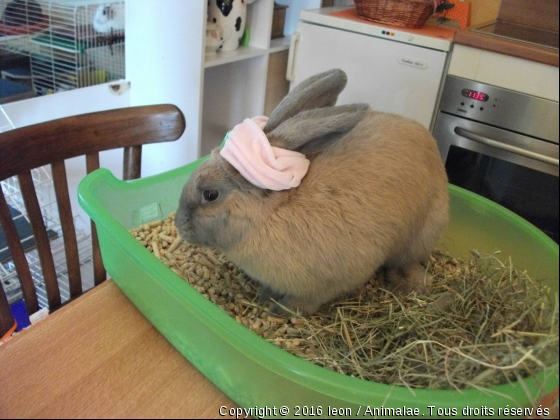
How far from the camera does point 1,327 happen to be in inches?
36.0

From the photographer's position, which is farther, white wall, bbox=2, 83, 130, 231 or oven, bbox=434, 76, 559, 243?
white wall, bbox=2, 83, 130, 231

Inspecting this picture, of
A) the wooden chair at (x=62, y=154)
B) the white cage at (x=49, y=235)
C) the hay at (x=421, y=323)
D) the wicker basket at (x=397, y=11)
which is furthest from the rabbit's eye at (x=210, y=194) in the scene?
the wicker basket at (x=397, y=11)

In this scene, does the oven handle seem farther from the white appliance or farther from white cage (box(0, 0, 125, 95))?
white cage (box(0, 0, 125, 95))

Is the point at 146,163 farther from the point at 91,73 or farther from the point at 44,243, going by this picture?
the point at 44,243

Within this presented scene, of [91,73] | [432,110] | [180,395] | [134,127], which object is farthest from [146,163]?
[180,395]

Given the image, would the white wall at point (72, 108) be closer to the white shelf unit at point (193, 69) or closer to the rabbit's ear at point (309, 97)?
the white shelf unit at point (193, 69)

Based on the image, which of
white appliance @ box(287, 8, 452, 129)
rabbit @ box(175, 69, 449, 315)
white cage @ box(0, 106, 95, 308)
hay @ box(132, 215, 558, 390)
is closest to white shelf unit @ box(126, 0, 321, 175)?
white appliance @ box(287, 8, 452, 129)

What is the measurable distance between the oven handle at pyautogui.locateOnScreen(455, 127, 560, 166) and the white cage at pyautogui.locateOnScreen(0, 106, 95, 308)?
3.20 feet

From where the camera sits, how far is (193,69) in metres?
1.38

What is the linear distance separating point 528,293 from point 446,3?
27.1 inches

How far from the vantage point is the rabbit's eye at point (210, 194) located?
0.74m

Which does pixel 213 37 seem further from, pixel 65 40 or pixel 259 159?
pixel 259 159

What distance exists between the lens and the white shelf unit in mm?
1362

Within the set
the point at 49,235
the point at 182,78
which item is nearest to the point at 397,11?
the point at 182,78
